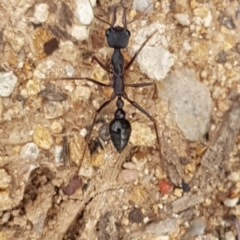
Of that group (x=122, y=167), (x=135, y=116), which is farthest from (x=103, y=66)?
(x=122, y=167)

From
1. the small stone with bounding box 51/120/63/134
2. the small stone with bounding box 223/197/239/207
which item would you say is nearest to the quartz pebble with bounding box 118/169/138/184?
the small stone with bounding box 51/120/63/134

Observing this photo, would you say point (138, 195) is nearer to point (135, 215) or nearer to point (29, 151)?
point (135, 215)

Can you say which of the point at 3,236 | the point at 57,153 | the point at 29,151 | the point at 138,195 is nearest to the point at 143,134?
the point at 138,195

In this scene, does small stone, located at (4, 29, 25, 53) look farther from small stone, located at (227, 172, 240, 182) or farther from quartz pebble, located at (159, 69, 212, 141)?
small stone, located at (227, 172, 240, 182)

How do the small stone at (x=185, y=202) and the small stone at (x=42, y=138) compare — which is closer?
the small stone at (x=42, y=138)

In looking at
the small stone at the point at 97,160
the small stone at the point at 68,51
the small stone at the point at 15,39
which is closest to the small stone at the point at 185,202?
the small stone at the point at 97,160

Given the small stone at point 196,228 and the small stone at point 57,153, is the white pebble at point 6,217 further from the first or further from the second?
the small stone at point 196,228

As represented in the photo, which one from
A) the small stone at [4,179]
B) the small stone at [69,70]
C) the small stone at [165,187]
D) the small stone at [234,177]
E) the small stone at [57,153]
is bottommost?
the small stone at [165,187]
